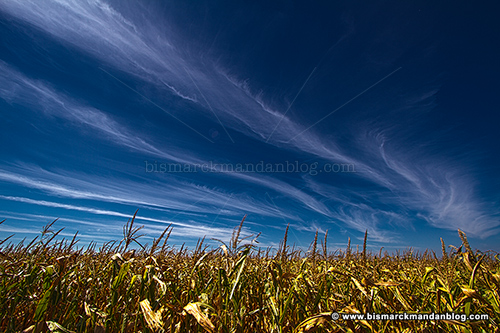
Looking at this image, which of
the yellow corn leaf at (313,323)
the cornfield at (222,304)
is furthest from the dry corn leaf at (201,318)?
the yellow corn leaf at (313,323)

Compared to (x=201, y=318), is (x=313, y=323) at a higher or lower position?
higher

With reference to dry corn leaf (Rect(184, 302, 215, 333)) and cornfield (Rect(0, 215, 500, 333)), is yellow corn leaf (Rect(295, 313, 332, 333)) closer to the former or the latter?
cornfield (Rect(0, 215, 500, 333))

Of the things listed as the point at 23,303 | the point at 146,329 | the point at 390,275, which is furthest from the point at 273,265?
the point at 23,303

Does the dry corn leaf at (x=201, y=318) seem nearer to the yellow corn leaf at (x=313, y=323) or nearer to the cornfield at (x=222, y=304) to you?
the cornfield at (x=222, y=304)

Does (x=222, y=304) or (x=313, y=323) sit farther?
(x=222, y=304)

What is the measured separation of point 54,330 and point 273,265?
2.33m

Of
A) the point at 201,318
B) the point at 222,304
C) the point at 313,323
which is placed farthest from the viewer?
the point at 222,304

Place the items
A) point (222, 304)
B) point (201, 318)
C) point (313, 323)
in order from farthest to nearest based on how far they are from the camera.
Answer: point (222, 304), point (313, 323), point (201, 318)

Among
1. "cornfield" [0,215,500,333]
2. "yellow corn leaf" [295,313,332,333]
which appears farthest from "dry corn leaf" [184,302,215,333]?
"yellow corn leaf" [295,313,332,333]

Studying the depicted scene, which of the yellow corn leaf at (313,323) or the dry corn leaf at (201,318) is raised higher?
the yellow corn leaf at (313,323)

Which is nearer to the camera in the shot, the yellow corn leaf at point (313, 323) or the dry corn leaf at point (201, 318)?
the dry corn leaf at point (201, 318)

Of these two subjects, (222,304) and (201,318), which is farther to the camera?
(222,304)

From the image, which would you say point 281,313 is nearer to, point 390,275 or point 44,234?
point 390,275

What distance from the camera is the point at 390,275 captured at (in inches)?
183
